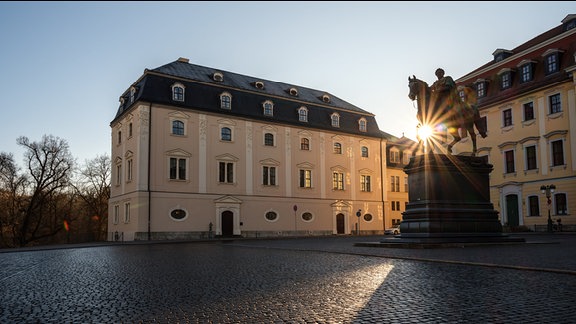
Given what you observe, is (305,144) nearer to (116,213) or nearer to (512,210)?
(116,213)

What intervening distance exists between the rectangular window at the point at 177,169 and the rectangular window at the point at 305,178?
39.6ft

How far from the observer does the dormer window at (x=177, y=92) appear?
1597 inches

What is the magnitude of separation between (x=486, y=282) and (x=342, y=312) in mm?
3306

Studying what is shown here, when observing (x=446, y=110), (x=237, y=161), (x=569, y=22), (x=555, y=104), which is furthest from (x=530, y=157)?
(x=446, y=110)

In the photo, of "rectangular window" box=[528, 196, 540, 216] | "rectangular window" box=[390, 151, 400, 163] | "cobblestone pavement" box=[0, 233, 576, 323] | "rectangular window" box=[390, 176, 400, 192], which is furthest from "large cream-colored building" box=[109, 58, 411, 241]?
"cobblestone pavement" box=[0, 233, 576, 323]

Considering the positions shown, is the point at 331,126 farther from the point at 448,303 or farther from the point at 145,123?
the point at 448,303

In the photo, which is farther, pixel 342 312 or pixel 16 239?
pixel 16 239

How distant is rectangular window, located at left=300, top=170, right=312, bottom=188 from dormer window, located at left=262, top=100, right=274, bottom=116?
6.42m

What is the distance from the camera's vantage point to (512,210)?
133ft

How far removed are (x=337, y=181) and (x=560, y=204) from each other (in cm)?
2035

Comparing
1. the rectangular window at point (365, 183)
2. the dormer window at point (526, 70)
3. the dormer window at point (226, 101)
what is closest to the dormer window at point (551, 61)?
the dormer window at point (526, 70)

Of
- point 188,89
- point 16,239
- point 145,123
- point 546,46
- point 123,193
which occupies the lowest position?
point 16,239

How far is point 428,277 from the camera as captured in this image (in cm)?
878

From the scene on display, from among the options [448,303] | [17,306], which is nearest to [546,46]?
[448,303]
